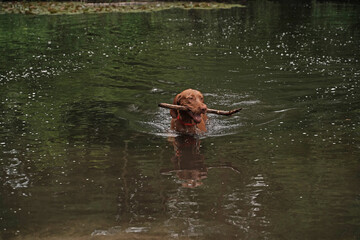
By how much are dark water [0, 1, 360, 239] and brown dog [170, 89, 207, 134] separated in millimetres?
283

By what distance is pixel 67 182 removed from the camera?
7273mm

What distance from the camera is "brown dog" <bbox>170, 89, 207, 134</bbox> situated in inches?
358

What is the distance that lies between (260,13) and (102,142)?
2669cm

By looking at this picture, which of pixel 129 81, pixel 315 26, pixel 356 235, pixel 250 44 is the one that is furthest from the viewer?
pixel 315 26

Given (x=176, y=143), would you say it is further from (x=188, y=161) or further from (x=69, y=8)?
(x=69, y=8)

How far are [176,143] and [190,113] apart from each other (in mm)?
534

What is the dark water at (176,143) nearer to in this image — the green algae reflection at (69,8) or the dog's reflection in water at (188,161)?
the dog's reflection in water at (188,161)

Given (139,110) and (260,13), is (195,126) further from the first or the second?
(260,13)

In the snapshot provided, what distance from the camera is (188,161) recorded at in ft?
26.9

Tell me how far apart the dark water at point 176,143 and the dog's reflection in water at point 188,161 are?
0.03 meters

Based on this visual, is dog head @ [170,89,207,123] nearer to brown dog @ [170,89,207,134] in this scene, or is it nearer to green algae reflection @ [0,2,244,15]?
brown dog @ [170,89,207,134]

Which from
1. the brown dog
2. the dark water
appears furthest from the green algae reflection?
the brown dog

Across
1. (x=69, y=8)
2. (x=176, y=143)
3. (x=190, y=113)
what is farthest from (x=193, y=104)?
(x=69, y=8)

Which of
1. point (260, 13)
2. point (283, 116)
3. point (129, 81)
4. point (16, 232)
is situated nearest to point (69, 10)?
point (260, 13)
